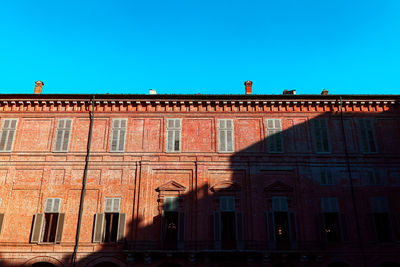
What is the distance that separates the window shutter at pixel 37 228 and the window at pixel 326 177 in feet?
47.7

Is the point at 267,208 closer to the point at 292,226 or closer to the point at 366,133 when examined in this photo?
the point at 292,226

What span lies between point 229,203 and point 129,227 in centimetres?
519

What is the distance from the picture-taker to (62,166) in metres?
17.8

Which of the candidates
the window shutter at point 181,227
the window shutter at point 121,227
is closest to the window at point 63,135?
the window shutter at point 121,227

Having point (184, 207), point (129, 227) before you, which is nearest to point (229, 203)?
point (184, 207)

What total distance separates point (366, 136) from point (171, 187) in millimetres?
11125

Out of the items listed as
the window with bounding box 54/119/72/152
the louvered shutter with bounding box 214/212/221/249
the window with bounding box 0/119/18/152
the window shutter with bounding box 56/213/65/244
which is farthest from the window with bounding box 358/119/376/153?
the window with bounding box 0/119/18/152

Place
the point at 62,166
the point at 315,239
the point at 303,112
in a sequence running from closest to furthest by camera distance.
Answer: the point at 315,239 → the point at 62,166 → the point at 303,112

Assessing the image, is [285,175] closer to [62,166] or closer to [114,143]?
[114,143]

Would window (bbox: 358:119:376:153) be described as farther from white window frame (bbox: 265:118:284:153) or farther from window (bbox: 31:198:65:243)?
window (bbox: 31:198:65:243)

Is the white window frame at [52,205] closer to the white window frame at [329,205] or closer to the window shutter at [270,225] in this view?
the window shutter at [270,225]

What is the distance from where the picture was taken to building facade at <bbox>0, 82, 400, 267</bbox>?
53.9 feet

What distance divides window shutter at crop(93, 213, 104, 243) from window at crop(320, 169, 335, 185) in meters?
11.6

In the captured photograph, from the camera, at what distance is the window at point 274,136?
18250 millimetres
